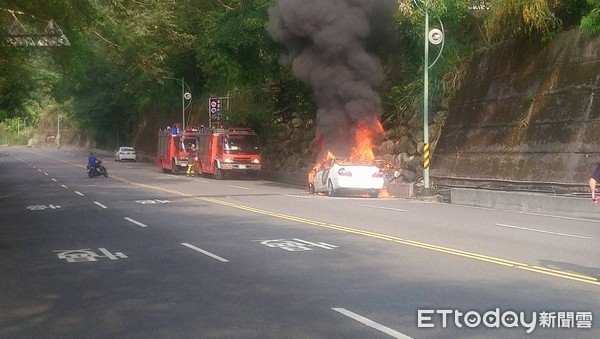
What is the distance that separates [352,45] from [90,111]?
175 ft

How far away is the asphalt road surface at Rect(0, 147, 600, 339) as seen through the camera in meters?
7.44

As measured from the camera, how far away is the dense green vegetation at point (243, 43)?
79.5ft

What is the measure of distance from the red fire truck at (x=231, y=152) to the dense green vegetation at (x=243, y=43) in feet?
8.56

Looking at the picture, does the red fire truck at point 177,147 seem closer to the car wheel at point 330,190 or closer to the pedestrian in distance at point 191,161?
the pedestrian in distance at point 191,161

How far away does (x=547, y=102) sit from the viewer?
84.3ft

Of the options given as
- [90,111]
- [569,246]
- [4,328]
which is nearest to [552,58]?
[569,246]

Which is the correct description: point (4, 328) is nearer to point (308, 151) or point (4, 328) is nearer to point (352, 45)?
point (352, 45)

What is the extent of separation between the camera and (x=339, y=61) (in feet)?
108

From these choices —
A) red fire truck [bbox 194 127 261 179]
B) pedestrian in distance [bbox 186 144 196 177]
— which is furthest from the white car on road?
red fire truck [bbox 194 127 261 179]

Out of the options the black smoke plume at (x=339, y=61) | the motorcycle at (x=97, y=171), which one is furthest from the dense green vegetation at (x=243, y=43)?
the motorcycle at (x=97, y=171)

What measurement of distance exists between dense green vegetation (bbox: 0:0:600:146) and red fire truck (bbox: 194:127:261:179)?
8.56 feet

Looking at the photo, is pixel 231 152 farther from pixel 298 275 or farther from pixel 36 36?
pixel 298 275

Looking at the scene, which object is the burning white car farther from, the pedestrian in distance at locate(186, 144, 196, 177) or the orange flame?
the pedestrian in distance at locate(186, 144, 196, 177)

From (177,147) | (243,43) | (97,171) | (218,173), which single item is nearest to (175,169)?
(177,147)
